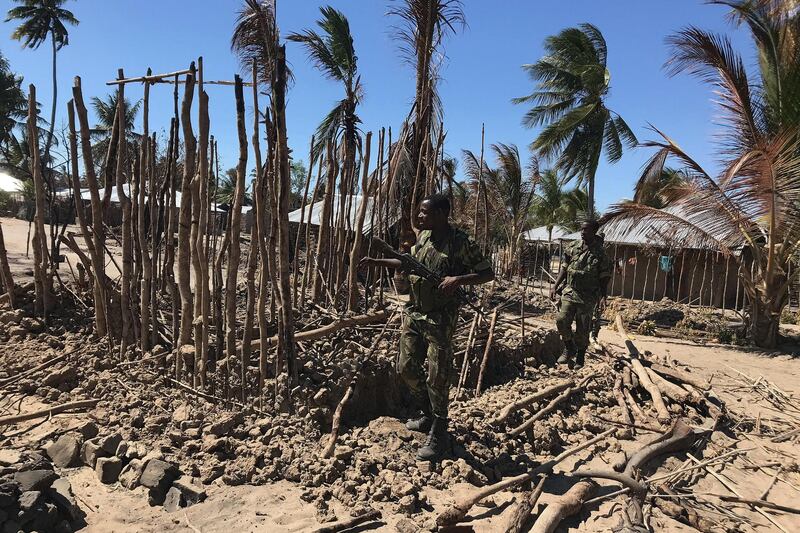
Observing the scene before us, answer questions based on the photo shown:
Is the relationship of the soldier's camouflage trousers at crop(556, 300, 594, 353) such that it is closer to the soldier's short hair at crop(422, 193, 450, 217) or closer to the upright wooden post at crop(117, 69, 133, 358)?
the soldier's short hair at crop(422, 193, 450, 217)

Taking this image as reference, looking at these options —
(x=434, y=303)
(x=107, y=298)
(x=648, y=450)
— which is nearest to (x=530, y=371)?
(x=648, y=450)

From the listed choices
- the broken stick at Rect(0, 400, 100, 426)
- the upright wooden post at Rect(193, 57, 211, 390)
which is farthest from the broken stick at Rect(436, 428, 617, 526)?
the broken stick at Rect(0, 400, 100, 426)

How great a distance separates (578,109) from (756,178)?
10.6m

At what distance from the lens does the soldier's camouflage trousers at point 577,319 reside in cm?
597

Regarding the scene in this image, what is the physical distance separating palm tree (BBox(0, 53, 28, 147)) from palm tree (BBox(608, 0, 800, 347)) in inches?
1147

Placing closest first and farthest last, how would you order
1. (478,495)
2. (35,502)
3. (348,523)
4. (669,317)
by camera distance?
(35,502), (348,523), (478,495), (669,317)

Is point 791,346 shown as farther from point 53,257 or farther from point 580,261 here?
point 53,257

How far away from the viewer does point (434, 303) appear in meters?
3.42

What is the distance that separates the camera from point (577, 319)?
Answer: 6.01 meters

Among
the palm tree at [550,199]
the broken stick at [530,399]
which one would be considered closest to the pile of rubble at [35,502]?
the broken stick at [530,399]

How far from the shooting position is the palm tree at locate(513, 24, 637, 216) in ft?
59.0

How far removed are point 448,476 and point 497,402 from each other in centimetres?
143

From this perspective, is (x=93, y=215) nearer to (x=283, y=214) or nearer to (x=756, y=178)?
(x=283, y=214)

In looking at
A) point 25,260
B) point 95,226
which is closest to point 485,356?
point 95,226
